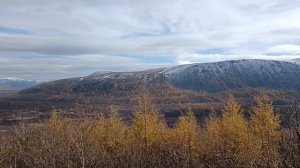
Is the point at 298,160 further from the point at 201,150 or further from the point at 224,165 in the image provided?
the point at 201,150

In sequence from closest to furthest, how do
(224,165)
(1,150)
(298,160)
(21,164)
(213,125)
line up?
(298,160) < (224,165) < (1,150) < (21,164) < (213,125)

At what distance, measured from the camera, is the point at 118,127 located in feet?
213

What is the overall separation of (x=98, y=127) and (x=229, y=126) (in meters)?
20.9

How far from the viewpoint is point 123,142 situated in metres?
61.3

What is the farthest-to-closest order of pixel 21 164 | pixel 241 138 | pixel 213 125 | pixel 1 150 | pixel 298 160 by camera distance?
1. pixel 213 125
2. pixel 241 138
3. pixel 21 164
4. pixel 1 150
5. pixel 298 160

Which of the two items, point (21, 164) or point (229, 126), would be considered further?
point (229, 126)

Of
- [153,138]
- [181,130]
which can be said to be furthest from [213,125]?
[153,138]

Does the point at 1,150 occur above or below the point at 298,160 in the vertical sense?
below

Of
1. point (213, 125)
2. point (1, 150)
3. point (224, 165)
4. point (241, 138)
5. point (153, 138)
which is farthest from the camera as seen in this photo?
point (213, 125)

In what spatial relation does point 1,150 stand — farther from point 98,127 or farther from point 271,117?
point 271,117

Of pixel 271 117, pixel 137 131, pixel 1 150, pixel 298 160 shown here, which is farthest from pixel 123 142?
pixel 298 160

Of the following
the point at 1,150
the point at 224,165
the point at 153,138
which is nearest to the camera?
the point at 224,165

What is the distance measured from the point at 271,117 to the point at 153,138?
60.4 feet

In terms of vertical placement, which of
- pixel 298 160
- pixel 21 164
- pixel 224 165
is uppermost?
pixel 298 160
